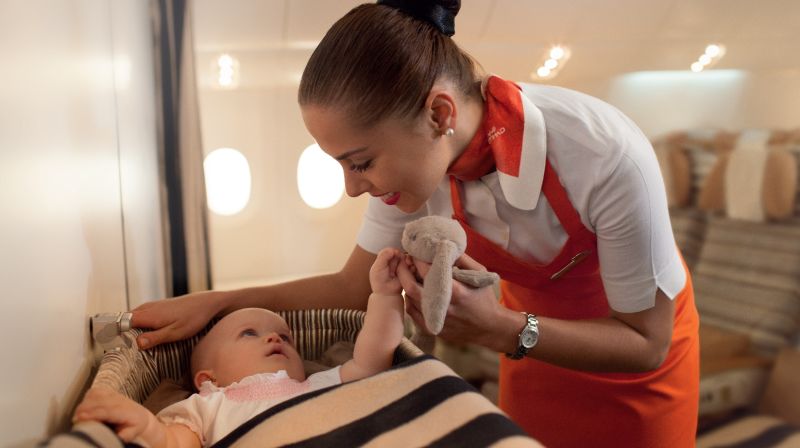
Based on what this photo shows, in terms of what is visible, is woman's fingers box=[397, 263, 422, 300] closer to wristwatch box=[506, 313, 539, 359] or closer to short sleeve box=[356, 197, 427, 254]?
wristwatch box=[506, 313, 539, 359]

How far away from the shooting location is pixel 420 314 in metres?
0.99

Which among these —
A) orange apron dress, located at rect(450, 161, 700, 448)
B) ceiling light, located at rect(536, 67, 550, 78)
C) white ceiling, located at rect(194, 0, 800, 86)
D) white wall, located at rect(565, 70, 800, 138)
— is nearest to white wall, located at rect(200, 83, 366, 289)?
white ceiling, located at rect(194, 0, 800, 86)

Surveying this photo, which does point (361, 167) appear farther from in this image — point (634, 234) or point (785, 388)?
point (785, 388)

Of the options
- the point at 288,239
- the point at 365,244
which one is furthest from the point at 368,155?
the point at 288,239

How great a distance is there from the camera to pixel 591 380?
1289mm

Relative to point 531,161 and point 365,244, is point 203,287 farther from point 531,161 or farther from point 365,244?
point 531,161

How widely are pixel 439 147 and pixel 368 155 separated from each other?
0.42 ft

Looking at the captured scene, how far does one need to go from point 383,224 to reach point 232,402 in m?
0.49

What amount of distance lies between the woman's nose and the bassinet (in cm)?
33

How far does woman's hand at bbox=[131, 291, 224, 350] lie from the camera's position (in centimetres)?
110

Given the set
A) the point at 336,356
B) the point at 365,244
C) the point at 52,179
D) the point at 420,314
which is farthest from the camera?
the point at 365,244

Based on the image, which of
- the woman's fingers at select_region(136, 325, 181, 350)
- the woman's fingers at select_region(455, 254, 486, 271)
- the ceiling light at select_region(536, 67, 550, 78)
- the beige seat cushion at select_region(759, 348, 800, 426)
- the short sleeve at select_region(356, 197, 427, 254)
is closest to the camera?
the woman's fingers at select_region(455, 254, 486, 271)

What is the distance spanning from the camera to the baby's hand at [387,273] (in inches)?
39.1

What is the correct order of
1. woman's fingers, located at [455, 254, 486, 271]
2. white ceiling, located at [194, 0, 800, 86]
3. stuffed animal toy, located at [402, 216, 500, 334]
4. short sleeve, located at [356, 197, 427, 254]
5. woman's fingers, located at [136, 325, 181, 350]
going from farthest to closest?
white ceiling, located at [194, 0, 800, 86]
short sleeve, located at [356, 197, 427, 254]
woman's fingers, located at [136, 325, 181, 350]
woman's fingers, located at [455, 254, 486, 271]
stuffed animal toy, located at [402, 216, 500, 334]
